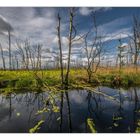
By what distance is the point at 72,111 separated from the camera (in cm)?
405

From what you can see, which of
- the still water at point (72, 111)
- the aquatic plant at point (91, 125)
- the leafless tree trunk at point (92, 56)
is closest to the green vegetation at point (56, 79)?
the leafless tree trunk at point (92, 56)

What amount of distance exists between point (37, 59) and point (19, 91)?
0.85 meters

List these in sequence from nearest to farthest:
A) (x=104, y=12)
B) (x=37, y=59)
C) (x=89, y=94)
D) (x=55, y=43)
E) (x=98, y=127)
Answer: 1. (x=98, y=127)
2. (x=104, y=12)
3. (x=55, y=43)
4. (x=89, y=94)
5. (x=37, y=59)

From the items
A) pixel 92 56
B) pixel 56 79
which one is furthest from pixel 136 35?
pixel 92 56

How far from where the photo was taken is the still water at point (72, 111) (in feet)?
11.1

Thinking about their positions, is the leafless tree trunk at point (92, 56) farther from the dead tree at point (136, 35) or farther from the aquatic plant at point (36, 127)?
the aquatic plant at point (36, 127)

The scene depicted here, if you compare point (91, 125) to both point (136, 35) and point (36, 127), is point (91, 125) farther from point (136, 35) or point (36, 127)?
point (136, 35)

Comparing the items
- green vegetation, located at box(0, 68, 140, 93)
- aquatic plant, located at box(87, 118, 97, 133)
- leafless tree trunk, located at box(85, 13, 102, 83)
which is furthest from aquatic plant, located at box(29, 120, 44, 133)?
leafless tree trunk, located at box(85, 13, 102, 83)

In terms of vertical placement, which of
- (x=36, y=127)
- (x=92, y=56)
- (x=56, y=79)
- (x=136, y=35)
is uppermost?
(x=136, y=35)

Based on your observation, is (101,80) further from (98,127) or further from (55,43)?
(98,127)

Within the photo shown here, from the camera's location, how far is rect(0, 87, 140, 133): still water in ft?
11.1
